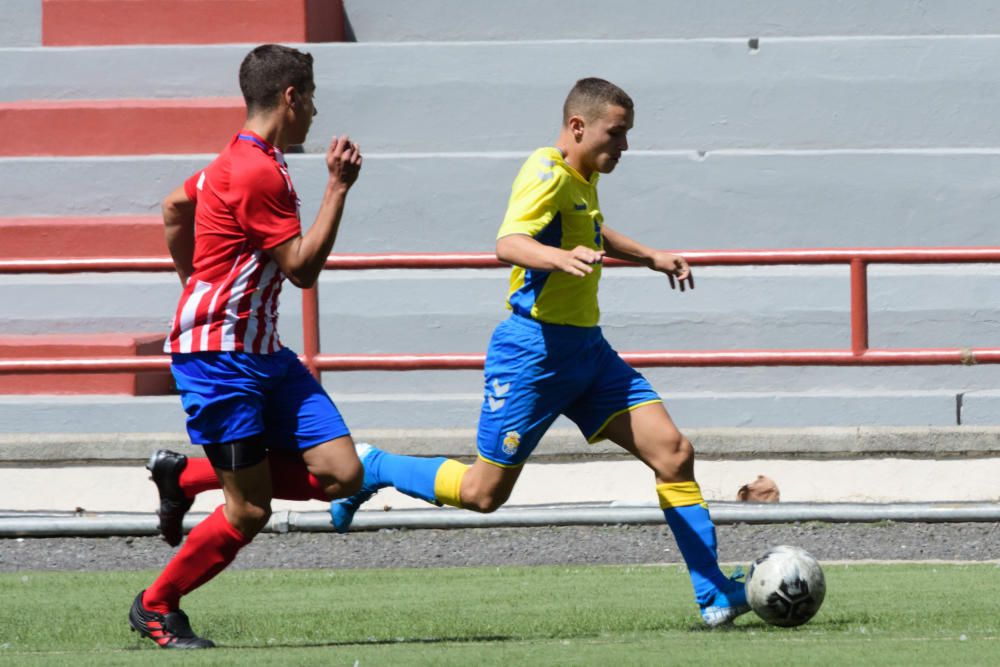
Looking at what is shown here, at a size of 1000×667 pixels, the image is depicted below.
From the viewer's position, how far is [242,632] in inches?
254

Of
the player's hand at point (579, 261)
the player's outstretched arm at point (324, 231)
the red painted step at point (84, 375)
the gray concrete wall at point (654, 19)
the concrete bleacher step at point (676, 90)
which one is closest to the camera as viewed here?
the player's outstretched arm at point (324, 231)

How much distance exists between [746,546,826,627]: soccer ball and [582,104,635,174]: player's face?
56.5 inches

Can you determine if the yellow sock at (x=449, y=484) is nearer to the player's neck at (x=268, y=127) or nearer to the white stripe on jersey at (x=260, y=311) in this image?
the white stripe on jersey at (x=260, y=311)

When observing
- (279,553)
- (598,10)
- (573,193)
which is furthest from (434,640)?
(598,10)

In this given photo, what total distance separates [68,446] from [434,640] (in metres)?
4.54

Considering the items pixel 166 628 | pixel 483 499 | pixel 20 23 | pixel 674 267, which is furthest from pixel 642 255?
pixel 20 23

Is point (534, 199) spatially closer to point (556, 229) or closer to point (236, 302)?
point (556, 229)

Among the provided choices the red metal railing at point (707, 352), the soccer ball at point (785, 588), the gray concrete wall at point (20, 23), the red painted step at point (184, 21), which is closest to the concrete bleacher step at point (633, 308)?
the red metal railing at point (707, 352)

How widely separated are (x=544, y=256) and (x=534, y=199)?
14.9 inches

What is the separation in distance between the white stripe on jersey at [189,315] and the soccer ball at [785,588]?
202cm

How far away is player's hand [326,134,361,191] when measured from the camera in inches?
215

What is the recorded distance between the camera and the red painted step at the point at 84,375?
456 inches

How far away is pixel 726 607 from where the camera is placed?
617 cm

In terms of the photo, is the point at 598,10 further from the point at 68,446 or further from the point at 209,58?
the point at 68,446
